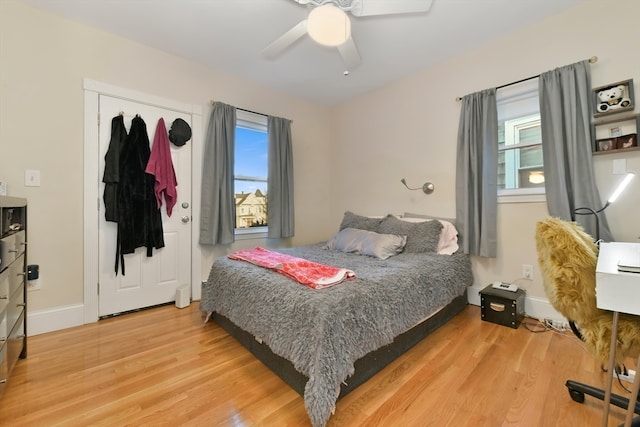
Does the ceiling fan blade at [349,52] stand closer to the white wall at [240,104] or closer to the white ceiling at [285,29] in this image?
the white ceiling at [285,29]

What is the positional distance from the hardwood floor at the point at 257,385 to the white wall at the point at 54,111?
56cm

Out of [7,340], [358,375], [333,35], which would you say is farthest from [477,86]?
[7,340]

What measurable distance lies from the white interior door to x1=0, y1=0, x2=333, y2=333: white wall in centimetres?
15

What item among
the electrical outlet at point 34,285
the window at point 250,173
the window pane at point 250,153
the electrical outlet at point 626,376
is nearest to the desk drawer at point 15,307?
the electrical outlet at point 34,285

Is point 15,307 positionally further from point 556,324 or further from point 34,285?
point 556,324

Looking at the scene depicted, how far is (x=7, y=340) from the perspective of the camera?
1312 mm

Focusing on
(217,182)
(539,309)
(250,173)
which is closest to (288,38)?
(217,182)

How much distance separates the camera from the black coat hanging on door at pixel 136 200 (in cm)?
239

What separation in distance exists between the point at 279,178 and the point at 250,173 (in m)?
0.36

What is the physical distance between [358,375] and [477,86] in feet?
8.97

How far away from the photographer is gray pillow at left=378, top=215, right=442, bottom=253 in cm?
252

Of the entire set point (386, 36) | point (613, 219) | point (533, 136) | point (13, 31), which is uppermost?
point (386, 36)

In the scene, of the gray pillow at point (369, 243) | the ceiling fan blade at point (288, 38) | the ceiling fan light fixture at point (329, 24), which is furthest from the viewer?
the gray pillow at point (369, 243)

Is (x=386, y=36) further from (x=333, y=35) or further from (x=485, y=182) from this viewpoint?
(x=485, y=182)
